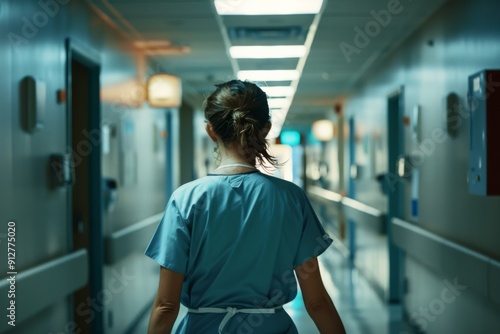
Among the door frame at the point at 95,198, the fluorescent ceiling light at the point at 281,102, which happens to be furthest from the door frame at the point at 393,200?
the fluorescent ceiling light at the point at 281,102

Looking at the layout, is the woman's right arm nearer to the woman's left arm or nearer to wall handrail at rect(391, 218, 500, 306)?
the woman's left arm

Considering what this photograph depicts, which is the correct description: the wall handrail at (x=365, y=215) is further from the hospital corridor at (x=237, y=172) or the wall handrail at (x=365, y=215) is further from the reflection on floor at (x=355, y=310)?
the reflection on floor at (x=355, y=310)

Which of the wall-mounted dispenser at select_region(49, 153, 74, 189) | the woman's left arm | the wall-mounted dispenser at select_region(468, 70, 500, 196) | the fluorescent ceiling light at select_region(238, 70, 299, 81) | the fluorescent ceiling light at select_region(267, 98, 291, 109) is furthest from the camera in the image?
the fluorescent ceiling light at select_region(267, 98, 291, 109)

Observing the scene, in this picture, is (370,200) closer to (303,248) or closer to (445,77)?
(445,77)

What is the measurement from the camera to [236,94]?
1.80 m

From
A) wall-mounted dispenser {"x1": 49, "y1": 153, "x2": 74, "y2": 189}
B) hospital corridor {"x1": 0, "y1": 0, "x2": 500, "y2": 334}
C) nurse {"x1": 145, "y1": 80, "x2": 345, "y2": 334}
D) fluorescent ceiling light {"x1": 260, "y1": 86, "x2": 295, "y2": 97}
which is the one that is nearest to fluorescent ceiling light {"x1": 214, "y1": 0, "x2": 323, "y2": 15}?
hospital corridor {"x1": 0, "y1": 0, "x2": 500, "y2": 334}

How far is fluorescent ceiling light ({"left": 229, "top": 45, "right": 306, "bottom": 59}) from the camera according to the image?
700 cm

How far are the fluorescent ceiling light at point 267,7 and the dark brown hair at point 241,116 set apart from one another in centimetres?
331

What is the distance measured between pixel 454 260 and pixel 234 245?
9.52 feet

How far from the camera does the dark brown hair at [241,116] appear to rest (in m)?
1.78

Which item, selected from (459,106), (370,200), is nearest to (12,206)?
(459,106)

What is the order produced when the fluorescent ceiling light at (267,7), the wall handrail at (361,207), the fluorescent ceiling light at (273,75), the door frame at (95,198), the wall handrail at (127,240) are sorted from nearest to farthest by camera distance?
the door frame at (95,198) → the fluorescent ceiling light at (267,7) → the wall handrail at (127,240) → the wall handrail at (361,207) → the fluorescent ceiling light at (273,75)

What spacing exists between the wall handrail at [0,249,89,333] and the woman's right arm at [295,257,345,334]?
172 centimetres

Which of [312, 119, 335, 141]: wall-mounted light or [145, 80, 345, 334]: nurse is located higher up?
[312, 119, 335, 141]: wall-mounted light
